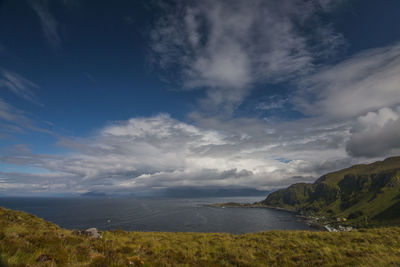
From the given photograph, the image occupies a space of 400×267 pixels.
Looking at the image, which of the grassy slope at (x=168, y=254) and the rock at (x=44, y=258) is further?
the grassy slope at (x=168, y=254)

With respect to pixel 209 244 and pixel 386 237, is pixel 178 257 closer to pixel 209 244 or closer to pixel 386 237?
pixel 209 244

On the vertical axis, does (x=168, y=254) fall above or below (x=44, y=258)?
below

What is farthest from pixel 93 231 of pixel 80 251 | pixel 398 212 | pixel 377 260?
pixel 398 212

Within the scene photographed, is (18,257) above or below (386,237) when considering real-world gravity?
above

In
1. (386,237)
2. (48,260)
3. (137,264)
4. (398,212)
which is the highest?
(48,260)

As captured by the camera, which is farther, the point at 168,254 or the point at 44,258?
the point at 168,254

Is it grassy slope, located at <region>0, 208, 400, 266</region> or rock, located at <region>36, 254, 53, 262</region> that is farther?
grassy slope, located at <region>0, 208, 400, 266</region>

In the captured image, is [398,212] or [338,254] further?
[398,212]

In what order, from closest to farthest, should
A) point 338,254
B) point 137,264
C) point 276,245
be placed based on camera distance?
point 137,264 < point 338,254 < point 276,245

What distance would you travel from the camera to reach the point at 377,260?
41.2 feet

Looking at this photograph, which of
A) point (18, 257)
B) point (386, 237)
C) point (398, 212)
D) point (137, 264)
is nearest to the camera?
point (18, 257)

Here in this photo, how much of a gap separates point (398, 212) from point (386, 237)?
24992 centimetres

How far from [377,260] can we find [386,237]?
12.8 m

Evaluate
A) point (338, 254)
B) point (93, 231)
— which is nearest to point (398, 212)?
point (338, 254)
